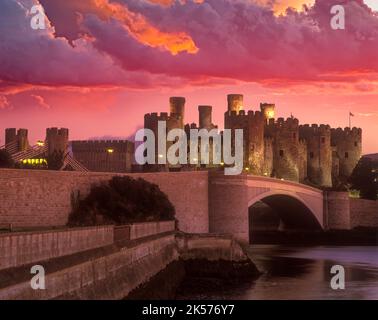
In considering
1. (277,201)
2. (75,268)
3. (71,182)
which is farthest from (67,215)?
(277,201)

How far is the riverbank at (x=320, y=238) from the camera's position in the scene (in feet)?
210

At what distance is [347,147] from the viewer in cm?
8919

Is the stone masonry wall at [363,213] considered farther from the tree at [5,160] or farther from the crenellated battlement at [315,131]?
the tree at [5,160]

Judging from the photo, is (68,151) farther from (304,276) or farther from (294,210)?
(304,276)

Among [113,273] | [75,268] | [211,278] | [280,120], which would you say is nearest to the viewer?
[75,268]

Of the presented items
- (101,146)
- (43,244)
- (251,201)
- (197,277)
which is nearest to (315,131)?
(101,146)

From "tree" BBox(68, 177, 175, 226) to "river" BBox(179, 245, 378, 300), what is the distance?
18.5 ft

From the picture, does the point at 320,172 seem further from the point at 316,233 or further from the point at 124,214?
the point at 124,214

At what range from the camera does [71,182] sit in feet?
119

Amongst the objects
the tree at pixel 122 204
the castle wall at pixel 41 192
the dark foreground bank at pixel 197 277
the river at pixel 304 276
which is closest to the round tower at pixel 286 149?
the river at pixel 304 276

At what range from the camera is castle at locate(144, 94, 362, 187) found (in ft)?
237

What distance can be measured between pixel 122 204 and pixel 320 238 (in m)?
30.5

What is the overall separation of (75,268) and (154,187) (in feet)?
88.6

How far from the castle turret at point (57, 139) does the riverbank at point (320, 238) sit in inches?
616
